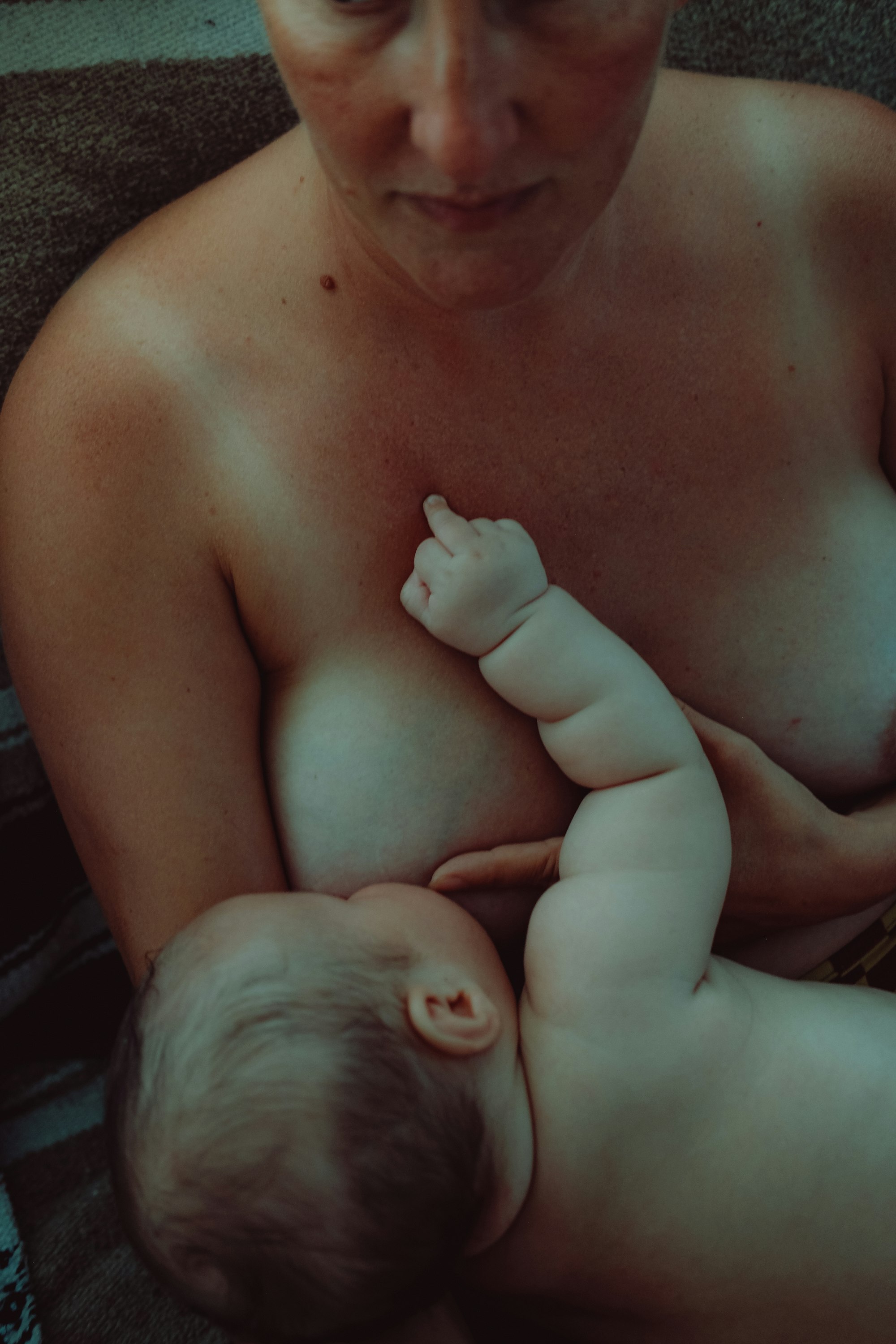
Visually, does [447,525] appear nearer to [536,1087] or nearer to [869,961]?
[536,1087]

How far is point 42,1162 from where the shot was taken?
3.93 feet

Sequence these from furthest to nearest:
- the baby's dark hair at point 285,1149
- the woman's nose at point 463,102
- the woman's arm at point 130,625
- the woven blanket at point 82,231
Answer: the woven blanket at point 82,231, the woman's arm at point 130,625, the baby's dark hair at point 285,1149, the woman's nose at point 463,102

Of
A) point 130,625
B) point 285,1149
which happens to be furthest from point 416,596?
point 285,1149

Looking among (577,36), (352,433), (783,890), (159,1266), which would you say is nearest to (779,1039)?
(783,890)

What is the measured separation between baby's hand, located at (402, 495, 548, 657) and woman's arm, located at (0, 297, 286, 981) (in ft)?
0.60

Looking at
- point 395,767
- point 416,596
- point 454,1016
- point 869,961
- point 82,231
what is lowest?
point 869,961

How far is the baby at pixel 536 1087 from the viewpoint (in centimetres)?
82

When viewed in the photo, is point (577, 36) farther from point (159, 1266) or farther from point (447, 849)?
point (159, 1266)

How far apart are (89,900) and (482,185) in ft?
3.21

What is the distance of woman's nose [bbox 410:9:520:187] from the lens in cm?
60

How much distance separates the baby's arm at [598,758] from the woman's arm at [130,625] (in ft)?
0.65

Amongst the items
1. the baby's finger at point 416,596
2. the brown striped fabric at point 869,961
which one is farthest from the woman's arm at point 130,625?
the brown striped fabric at point 869,961

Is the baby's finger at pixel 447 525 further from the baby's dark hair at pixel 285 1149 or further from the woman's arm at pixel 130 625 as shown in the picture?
the baby's dark hair at pixel 285 1149

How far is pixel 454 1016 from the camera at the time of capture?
875mm
